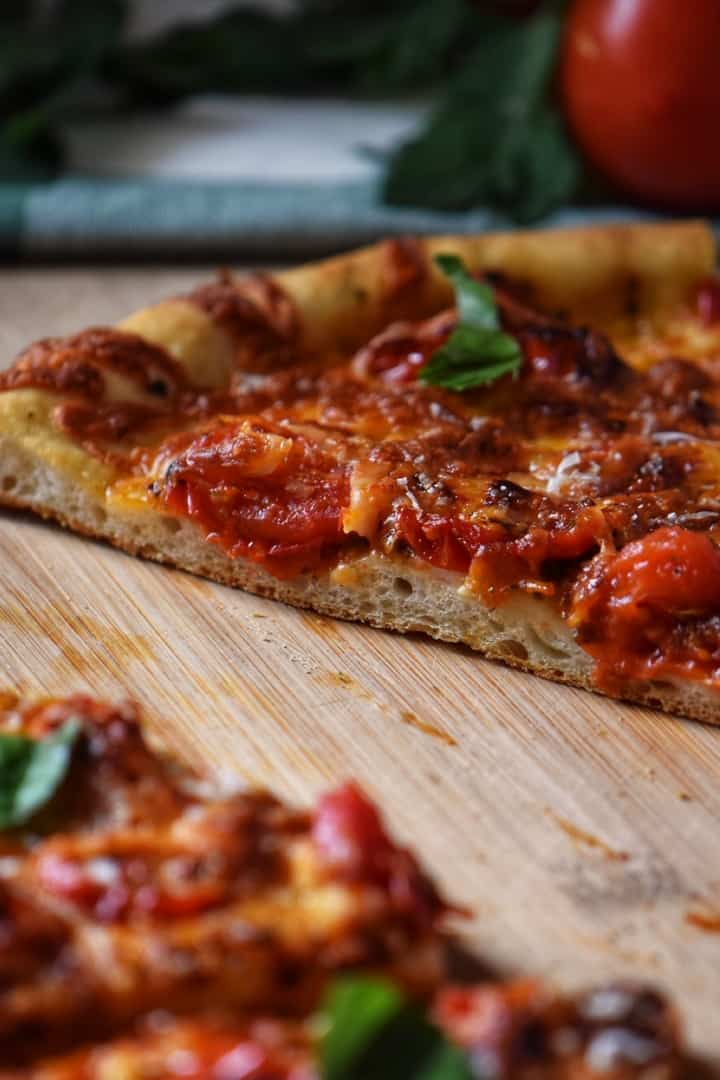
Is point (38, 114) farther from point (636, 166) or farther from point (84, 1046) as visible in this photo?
point (84, 1046)

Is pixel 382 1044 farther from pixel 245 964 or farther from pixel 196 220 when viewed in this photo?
pixel 196 220

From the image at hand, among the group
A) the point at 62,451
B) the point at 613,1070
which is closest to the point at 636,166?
the point at 62,451

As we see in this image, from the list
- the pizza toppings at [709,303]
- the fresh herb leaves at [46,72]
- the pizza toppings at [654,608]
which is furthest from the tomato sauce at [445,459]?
the fresh herb leaves at [46,72]

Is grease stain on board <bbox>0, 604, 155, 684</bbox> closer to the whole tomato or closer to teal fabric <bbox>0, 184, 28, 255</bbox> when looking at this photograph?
teal fabric <bbox>0, 184, 28, 255</bbox>

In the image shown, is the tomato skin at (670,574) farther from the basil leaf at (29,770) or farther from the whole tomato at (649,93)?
the whole tomato at (649,93)

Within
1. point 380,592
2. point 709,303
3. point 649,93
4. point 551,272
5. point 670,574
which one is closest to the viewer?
point 670,574

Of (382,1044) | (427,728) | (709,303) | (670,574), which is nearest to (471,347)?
(709,303)
